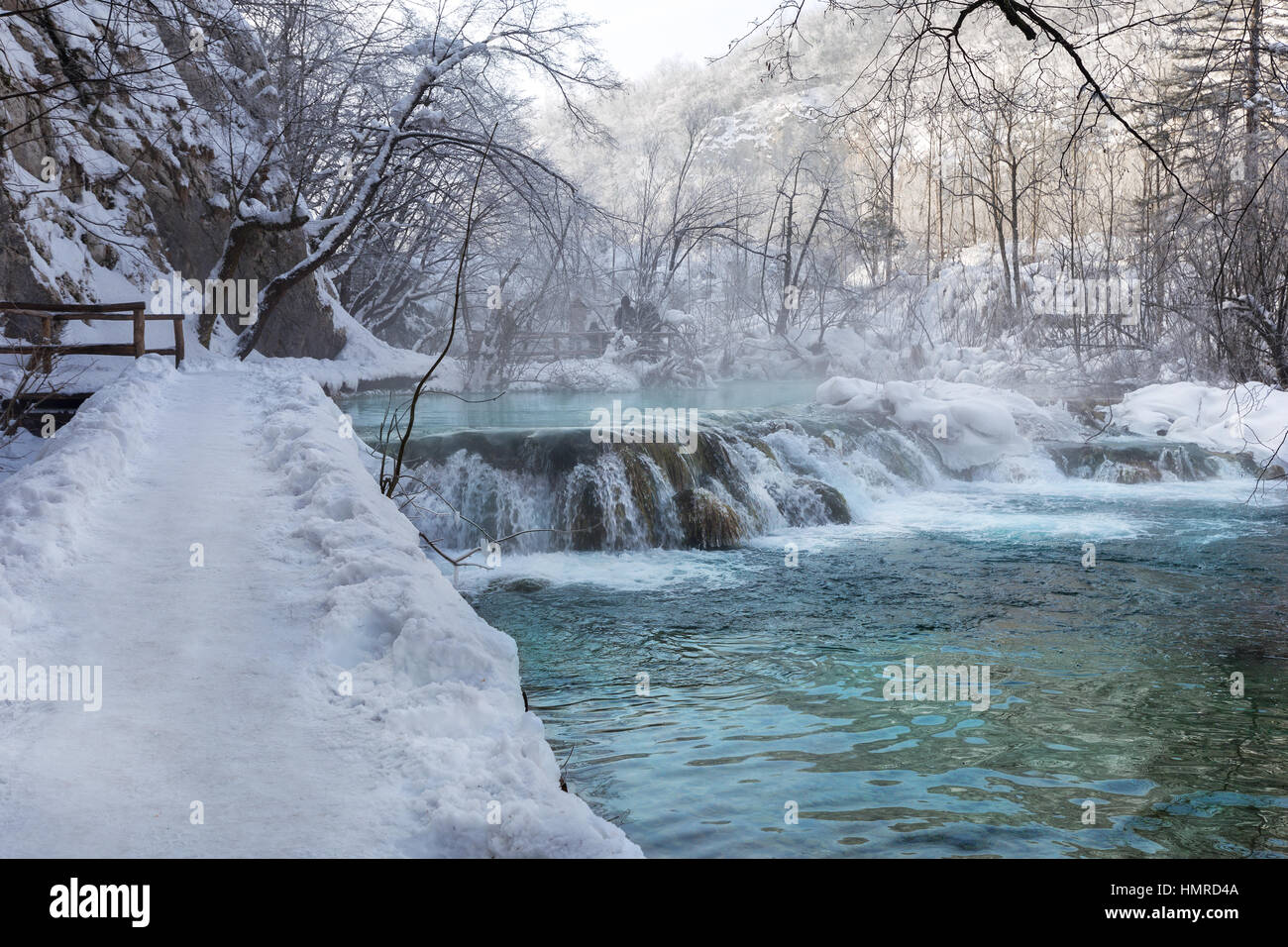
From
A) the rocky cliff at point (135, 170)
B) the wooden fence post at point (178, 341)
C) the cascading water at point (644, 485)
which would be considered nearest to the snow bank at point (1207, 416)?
the cascading water at point (644, 485)

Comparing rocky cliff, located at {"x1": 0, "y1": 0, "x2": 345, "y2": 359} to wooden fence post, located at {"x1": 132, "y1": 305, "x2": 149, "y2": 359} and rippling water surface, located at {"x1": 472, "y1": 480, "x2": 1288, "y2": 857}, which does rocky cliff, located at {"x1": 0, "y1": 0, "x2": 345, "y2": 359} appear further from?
rippling water surface, located at {"x1": 472, "y1": 480, "x2": 1288, "y2": 857}

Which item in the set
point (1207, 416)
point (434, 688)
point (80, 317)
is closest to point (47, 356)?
point (80, 317)

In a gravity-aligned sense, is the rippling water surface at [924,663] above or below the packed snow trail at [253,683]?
below

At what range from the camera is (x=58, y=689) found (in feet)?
13.6

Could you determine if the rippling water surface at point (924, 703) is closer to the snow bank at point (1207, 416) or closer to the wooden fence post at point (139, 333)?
the snow bank at point (1207, 416)

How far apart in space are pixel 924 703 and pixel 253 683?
4662 mm

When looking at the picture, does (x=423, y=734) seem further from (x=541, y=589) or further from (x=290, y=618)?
(x=541, y=589)

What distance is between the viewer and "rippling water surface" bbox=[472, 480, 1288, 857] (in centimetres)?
517

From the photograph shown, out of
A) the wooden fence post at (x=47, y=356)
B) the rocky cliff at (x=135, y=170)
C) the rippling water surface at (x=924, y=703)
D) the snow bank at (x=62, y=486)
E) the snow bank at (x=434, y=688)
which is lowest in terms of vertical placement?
the rippling water surface at (x=924, y=703)

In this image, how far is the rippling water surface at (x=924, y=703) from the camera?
5.17m

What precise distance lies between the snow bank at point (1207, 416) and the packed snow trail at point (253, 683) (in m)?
14.1

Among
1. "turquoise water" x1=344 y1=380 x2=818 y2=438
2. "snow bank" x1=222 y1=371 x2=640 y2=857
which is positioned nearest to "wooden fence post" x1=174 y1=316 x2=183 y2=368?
"turquoise water" x1=344 y1=380 x2=818 y2=438

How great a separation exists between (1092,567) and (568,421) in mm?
10124
